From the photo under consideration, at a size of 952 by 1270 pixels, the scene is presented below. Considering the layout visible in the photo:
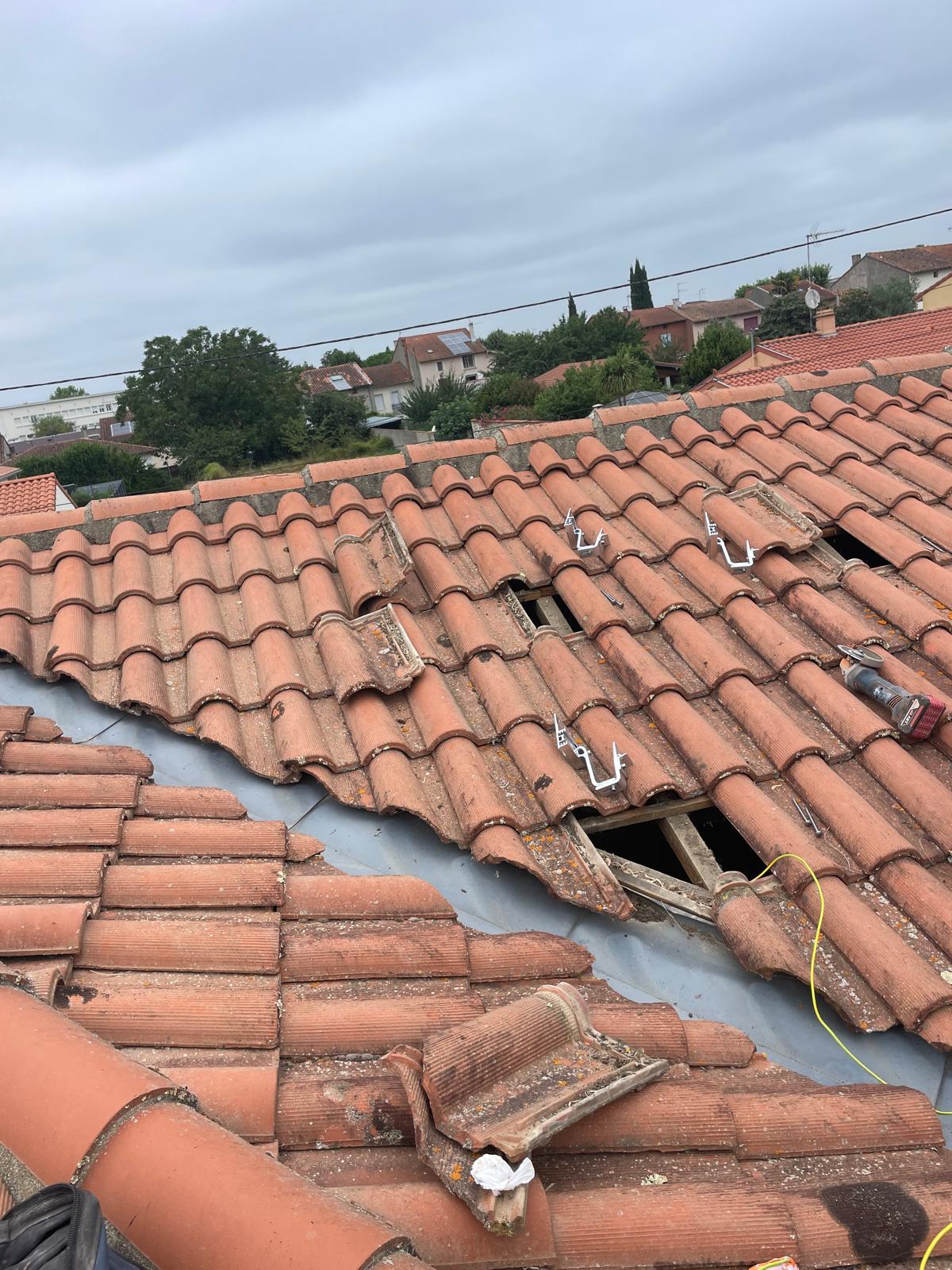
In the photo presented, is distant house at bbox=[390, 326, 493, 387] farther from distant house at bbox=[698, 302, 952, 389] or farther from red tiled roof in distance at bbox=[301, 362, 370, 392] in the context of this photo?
distant house at bbox=[698, 302, 952, 389]

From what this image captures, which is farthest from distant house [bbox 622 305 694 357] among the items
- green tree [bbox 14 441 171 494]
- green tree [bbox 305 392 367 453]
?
green tree [bbox 14 441 171 494]

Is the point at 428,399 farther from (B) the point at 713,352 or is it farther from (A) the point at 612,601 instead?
(A) the point at 612,601

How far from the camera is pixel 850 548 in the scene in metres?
5.37

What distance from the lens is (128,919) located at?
8.86 ft

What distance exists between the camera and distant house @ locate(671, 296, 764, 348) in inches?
2467

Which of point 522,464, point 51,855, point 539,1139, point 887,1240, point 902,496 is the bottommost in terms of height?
point 887,1240

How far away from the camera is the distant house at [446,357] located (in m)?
64.6

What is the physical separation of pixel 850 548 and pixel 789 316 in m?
42.4

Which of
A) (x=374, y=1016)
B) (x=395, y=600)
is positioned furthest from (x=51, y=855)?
(x=395, y=600)

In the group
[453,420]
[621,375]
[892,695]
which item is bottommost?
[892,695]

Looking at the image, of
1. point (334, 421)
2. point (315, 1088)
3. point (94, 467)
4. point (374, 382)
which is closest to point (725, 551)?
point (315, 1088)

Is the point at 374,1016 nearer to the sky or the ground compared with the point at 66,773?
nearer to the ground

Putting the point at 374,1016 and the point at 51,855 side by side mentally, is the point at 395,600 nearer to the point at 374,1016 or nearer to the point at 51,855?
the point at 51,855

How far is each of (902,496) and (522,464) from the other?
2.32 meters
